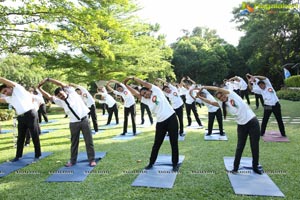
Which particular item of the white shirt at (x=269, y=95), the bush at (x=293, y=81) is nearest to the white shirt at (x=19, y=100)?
the white shirt at (x=269, y=95)

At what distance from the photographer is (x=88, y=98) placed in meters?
9.86

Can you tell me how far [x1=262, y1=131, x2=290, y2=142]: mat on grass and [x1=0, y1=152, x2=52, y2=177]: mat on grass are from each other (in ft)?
19.9

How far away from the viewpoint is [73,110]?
563 cm

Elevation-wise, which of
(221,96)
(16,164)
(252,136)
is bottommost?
(16,164)

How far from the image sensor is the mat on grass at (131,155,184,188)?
4.59 metres

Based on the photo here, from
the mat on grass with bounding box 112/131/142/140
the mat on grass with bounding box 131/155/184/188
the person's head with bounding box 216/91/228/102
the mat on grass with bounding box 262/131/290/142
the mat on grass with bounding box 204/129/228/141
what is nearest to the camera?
the mat on grass with bounding box 131/155/184/188

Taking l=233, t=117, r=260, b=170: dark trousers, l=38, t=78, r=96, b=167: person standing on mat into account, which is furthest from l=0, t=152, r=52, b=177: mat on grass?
l=233, t=117, r=260, b=170: dark trousers

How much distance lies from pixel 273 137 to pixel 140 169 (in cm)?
459

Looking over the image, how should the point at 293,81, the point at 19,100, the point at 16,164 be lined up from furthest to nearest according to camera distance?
the point at 293,81, the point at 16,164, the point at 19,100

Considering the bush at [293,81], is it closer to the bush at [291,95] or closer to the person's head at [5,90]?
the bush at [291,95]

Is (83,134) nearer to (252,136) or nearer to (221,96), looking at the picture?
(221,96)

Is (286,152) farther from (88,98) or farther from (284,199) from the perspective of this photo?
(88,98)

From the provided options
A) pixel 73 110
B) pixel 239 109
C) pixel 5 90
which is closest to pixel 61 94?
pixel 73 110

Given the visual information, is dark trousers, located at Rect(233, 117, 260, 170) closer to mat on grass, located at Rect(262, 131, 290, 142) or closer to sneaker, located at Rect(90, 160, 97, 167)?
sneaker, located at Rect(90, 160, 97, 167)
